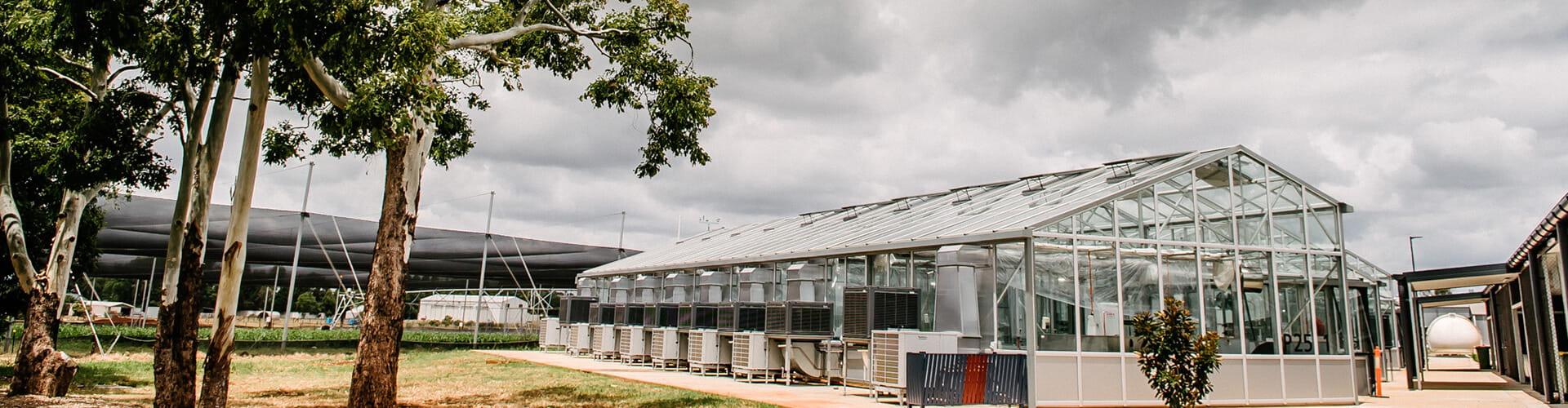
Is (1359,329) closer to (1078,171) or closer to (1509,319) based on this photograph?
(1509,319)

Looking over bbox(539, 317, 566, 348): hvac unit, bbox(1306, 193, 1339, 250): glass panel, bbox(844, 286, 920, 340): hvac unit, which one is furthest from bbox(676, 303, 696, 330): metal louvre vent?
bbox(1306, 193, 1339, 250): glass panel

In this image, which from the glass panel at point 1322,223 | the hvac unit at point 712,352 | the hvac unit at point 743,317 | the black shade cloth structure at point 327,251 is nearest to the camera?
the glass panel at point 1322,223

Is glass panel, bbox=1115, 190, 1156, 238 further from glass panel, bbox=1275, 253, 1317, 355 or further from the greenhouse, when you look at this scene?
glass panel, bbox=1275, 253, 1317, 355

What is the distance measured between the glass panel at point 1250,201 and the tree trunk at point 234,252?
13102 mm

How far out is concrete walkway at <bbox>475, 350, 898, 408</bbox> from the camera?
12.7 metres

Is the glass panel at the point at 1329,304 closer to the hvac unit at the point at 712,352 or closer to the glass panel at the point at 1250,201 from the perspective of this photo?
the glass panel at the point at 1250,201

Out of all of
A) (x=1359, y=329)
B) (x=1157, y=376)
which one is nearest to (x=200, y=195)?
(x=1157, y=376)

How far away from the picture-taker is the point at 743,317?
17.5 meters

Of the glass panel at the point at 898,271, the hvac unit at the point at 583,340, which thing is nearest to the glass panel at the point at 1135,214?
the glass panel at the point at 898,271

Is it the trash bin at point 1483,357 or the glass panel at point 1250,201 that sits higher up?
the glass panel at point 1250,201

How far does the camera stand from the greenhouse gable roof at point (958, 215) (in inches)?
509

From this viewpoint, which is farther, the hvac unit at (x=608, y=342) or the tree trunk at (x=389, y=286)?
the hvac unit at (x=608, y=342)

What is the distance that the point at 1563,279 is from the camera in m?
12.9

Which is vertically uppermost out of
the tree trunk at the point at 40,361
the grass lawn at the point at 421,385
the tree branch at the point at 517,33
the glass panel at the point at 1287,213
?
the tree branch at the point at 517,33
